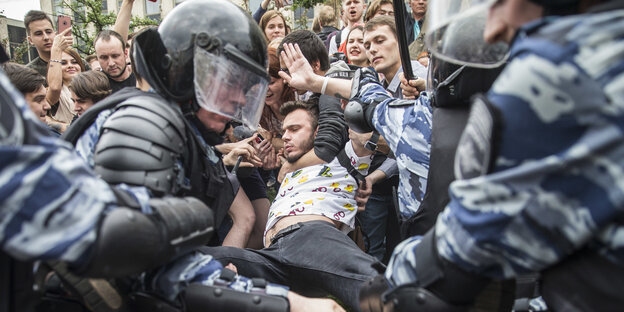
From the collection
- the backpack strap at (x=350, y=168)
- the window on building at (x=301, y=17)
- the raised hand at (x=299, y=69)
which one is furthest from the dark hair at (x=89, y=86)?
the window on building at (x=301, y=17)

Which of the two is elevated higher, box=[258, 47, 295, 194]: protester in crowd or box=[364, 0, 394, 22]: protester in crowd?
box=[364, 0, 394, 22]: protester in crowd

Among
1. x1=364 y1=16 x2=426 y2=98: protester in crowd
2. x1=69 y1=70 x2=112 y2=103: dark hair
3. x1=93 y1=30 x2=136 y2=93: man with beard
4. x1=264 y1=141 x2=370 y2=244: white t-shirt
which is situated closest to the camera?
x1=264 y1=141 x2=370 y2=244: white t-shirt

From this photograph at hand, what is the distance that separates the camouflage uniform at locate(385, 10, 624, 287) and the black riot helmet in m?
1.14

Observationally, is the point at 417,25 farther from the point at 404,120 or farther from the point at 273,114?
the point at 404,120

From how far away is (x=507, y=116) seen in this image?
1051 mm

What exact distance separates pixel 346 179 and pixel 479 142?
213cm

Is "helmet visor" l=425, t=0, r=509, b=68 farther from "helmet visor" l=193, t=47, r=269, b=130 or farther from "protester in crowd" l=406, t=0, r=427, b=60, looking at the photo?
"protester in crowd" l=406, t=0, r=427, b=60

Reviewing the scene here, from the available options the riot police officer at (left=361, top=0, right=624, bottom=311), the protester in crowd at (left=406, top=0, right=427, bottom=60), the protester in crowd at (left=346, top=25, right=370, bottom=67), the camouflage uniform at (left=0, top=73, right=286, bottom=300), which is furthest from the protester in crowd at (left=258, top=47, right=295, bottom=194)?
the riot police officer at (left=361, top=0, right=624, bottom=311)

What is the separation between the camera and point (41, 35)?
5.21 metres

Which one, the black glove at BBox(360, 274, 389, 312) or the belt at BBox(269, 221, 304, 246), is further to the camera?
the belt at BBox(269, 221, 304, 246)

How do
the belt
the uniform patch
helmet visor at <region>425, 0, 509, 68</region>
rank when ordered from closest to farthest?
the uniform patch < helmet visor at <region>425, 0, 509, 68</region> < the belt

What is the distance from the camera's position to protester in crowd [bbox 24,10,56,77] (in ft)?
17.0

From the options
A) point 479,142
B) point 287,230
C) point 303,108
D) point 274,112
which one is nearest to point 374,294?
point 479,142

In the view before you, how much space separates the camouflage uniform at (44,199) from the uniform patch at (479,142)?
3.07 ft
